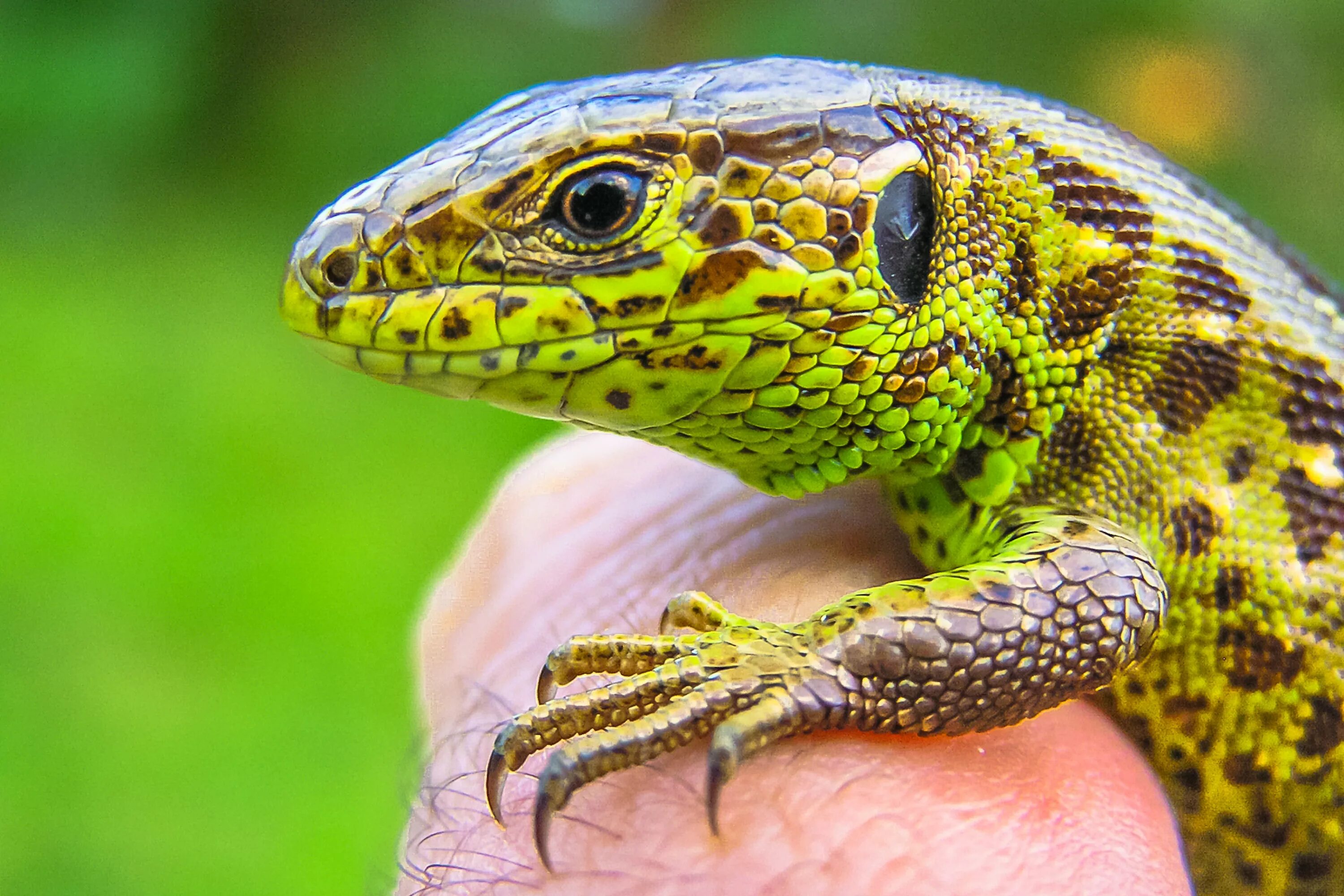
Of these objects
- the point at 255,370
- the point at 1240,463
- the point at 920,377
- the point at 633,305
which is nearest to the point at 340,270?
the point at 633,305

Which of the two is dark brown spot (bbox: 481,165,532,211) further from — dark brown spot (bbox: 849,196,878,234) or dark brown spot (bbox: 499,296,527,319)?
dark brown spot (bbox: 849,196,878,234)

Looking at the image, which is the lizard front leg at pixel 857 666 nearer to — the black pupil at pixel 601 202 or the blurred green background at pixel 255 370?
the black pupil at pixel 601 202

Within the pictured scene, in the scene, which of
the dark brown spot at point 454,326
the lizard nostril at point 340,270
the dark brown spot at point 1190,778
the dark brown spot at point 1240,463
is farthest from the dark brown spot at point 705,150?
the dark brown spot at point 1190,778

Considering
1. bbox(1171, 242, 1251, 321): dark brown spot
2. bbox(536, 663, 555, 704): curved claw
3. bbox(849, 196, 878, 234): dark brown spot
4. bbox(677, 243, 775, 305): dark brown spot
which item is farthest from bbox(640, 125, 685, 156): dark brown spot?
bbox(1171, 242, 1251, 321): dark brown spot

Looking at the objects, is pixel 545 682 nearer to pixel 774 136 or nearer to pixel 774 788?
pixel 774 788

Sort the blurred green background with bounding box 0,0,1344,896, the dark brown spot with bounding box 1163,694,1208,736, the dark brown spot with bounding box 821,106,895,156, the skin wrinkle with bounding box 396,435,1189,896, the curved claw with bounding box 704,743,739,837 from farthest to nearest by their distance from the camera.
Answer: the blurred green background with bounding box 0,0,1344,896, the dark brown spot with bounding box 1163,694,1208,736, the dark brown spot with bounding box 821,106,895,156, the skin wrinkle with bounding box 396,435,1189,896, the curved claw with bounding box 704,743,739,837

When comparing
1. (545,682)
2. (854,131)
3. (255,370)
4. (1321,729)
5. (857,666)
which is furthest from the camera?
(255,370)

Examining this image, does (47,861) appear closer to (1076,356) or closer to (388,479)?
(388,479)
